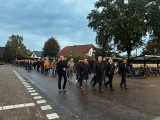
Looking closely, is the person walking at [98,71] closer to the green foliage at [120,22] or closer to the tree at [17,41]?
the green foliage at [120,22]

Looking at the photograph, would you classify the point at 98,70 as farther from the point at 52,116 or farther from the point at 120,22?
the point at 120,22

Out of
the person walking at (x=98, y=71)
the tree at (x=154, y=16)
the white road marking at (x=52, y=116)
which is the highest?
the tree at (x=154, y=16)

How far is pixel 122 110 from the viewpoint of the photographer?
4.53 m

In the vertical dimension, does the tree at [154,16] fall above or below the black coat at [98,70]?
above

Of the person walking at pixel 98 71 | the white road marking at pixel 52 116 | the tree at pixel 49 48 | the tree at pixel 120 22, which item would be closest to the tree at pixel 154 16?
the tree at pixel 120 22

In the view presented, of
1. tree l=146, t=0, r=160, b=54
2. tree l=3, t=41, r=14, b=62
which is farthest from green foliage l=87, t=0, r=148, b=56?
tree l=3, t=41, r=14, b=62

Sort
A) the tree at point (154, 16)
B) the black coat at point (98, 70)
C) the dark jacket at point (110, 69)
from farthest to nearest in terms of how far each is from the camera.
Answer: the tree at point (154, 16)
the dark jacket at point (110, 69)
the black coat at point (98, 70)

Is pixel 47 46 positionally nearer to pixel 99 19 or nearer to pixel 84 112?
pixel 99 19

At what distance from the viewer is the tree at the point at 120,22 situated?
21.2m

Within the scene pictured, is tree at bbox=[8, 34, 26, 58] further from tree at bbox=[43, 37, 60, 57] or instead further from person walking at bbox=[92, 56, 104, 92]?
person walking at bbox=[92, 56, 104, 92]

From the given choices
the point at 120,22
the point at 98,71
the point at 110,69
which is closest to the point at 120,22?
the point at 120,22

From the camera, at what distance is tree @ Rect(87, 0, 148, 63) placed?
2120 centimetres

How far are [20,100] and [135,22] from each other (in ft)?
64.5

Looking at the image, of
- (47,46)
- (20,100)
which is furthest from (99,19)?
(47,46)
